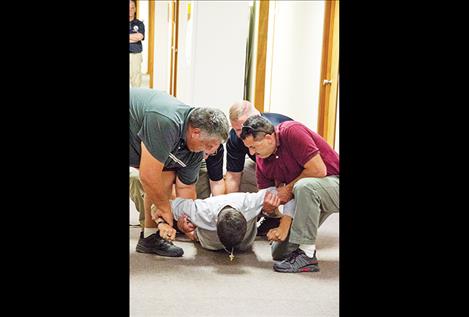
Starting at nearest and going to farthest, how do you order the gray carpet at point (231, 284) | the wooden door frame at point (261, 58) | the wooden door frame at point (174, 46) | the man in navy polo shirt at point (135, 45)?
1. the gray carpet at point (231, 284)
2. the man in navy polo shirt at point (135, 45)
3. the wooden door frame at point (174, 46)
4. the wooden door frame at point (261, 58)

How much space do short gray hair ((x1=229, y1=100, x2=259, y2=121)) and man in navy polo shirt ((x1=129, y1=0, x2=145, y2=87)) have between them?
1.34ft

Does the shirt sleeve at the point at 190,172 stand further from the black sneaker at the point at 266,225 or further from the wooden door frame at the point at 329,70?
the wooden door frame at the point at 329,70

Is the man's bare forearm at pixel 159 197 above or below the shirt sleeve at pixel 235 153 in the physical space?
below

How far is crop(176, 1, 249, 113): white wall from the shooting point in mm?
2483

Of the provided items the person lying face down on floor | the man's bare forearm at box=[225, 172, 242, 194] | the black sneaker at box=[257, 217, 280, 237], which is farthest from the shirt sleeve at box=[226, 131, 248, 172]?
the black sneaker at box=[257, 217, 280, 237]

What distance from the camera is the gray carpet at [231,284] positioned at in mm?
1762

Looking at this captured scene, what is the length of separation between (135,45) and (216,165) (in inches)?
23.5

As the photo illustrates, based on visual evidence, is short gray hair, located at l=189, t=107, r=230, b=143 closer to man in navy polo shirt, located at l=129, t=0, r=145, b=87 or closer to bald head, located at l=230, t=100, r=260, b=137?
bald head, located at l=230, t=100, r=260, b=137

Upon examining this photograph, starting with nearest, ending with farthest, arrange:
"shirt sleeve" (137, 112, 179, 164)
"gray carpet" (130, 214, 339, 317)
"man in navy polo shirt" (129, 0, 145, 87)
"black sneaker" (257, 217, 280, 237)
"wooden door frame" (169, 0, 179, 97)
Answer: "gray carpet" (130, 214, 339, 317) → "shirt sleeve" (137, 112, 179, 164) → "man in navy polo shirt" (129, 0, 145, 87) → "black sneaker" (257, 217, 280, 237) → "wooden door frame" (169, 0, 179, 97)

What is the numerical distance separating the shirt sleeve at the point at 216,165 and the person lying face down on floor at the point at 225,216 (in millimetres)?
93

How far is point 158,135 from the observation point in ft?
6.82

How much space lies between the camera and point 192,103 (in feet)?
8.09

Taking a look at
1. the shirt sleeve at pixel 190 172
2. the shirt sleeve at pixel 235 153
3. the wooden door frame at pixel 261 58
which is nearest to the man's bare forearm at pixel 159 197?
the shirt sleeve at pixel 190 172
